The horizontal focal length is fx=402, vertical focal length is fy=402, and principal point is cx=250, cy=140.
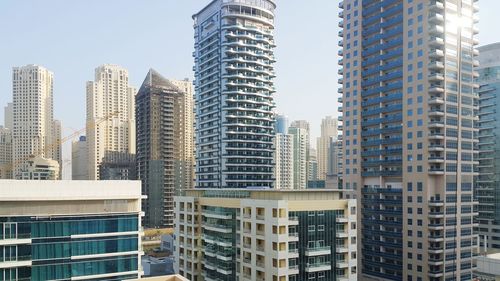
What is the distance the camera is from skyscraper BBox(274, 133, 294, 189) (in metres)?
155

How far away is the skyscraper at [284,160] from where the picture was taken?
509 ft

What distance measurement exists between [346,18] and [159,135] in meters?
80.9

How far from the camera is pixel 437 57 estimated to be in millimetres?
63125

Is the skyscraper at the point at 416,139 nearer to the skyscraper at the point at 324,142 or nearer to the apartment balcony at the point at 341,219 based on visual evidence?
the apartment balcony at the point at 341,219

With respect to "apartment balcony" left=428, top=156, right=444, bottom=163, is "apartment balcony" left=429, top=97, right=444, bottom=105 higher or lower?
higher

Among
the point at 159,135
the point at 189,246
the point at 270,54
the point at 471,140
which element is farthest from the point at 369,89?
the point at 159,135

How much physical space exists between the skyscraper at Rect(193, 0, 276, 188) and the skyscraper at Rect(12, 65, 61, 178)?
9173cm

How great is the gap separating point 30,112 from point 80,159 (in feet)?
103

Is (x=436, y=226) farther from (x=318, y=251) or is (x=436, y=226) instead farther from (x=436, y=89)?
(x=318, y=251)

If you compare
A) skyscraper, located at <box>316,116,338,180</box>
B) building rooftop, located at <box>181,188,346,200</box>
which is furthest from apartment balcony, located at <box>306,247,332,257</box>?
skyscraper, located at <box>316,116,338,180</box>

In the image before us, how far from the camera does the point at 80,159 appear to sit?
179875 mm

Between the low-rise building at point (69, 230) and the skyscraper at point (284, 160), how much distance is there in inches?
4611

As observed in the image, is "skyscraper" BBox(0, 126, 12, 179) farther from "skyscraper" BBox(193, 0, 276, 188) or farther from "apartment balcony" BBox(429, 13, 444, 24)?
"apartment balcony" BBox(429, 13, 444, 24)

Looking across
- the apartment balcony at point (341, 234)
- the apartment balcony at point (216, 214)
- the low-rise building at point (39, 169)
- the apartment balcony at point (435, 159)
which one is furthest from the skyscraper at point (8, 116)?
the apartment balcony at point (435, 159)
